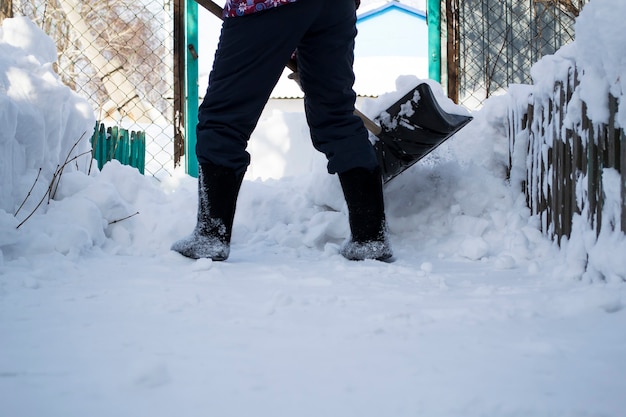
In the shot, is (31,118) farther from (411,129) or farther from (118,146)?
(118,146)

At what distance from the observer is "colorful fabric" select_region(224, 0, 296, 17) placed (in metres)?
1.85

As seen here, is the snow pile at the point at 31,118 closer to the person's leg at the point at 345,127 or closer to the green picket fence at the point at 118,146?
the green picket fence at the point at 118,146

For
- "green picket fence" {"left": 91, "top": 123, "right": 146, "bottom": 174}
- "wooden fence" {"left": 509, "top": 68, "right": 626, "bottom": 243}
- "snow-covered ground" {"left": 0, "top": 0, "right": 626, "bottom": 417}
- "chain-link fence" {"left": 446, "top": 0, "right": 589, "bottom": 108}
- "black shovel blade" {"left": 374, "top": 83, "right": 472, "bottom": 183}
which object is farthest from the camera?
"chain-link fence" {"left": 446, "top": 0, "right": 589, "bottom": 108}

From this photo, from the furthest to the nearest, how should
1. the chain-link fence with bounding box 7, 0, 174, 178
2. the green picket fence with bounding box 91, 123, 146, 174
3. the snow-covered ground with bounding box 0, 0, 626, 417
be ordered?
the chain-link fence with bounding box 7, 0, 174, 178 < the green picket fence with bounding box 91, 123, 146, 174 < the snow-covered ground with bounding box 0, 0, 626, 417

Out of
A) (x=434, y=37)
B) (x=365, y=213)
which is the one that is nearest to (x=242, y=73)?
(x=365, y=213)

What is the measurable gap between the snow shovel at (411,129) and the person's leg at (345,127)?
29cm

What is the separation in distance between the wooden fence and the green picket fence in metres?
Answer: 2.40

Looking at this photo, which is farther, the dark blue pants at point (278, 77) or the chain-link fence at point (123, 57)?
the chain-link fence at point (123, 57)

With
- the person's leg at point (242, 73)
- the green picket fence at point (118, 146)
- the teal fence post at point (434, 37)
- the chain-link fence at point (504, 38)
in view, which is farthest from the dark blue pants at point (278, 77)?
the chain-link fence at point (504, 38)

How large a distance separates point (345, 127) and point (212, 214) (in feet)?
1.90

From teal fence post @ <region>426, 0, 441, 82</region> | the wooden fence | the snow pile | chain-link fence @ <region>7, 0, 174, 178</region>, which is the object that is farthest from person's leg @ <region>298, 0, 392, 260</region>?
chain-link fence @ <region>7, 0, 174, 178</region>

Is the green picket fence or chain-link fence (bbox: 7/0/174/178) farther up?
chain-link fence (bbox: 7/0/174/178)

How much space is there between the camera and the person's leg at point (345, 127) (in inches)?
80.5

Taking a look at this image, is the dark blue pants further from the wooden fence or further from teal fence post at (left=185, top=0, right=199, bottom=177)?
teal fence post at (left=185, top=0, right=199, bottom=177)
